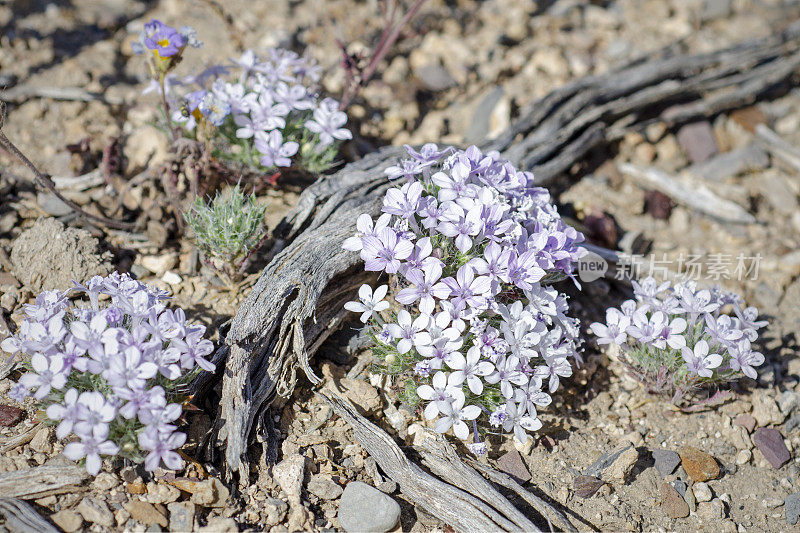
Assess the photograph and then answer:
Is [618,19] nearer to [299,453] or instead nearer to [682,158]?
[682,158]

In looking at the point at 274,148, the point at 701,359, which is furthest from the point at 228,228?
the point at 701,359

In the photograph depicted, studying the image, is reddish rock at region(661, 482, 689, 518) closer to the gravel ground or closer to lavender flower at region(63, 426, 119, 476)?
the gravel ground

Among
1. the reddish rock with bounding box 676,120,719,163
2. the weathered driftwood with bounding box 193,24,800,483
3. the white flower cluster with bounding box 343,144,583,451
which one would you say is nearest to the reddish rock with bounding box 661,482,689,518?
the white flower cluster with bounding box 343,144,583,451

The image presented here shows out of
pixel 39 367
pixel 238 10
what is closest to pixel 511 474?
pixel 39 367

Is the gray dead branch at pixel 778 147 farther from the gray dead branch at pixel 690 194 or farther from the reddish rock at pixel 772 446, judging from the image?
the reddish rock at pixel 772 446

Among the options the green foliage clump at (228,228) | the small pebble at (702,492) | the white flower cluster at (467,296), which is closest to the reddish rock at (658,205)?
the white flower cluster at (467,296)

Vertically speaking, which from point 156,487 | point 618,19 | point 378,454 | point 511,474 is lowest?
point 511,474
